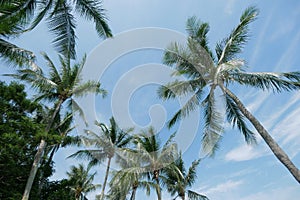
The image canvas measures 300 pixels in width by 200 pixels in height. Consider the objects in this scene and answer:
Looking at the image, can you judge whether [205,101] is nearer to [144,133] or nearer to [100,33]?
[100,33]

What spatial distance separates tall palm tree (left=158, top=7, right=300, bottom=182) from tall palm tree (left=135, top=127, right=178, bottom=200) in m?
4.44

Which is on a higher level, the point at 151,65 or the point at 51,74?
the point at 51,74

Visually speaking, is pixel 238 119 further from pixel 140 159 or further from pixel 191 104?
pixel 140 159

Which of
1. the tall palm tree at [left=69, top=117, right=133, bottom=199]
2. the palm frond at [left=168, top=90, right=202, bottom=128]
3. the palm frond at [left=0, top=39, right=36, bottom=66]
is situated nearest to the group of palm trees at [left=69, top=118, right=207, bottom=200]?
the tall palm tree at [left=69, top=117, right=133, bottom=199]

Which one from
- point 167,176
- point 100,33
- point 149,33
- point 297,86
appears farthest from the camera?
point 167,176

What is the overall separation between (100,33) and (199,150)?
680 cm

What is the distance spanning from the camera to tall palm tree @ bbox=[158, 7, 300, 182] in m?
11.1

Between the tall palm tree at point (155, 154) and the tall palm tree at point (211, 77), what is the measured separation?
14.6 ft

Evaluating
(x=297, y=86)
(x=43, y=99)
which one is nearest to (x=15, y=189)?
(x=43, y=99)

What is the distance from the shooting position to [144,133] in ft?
62.6

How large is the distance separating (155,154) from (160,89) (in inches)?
247

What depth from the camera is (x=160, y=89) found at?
1371 cm

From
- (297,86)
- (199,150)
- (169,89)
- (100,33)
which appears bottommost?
(199,150)

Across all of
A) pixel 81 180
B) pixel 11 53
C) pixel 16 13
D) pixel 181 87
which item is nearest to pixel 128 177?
pixel 181 87
